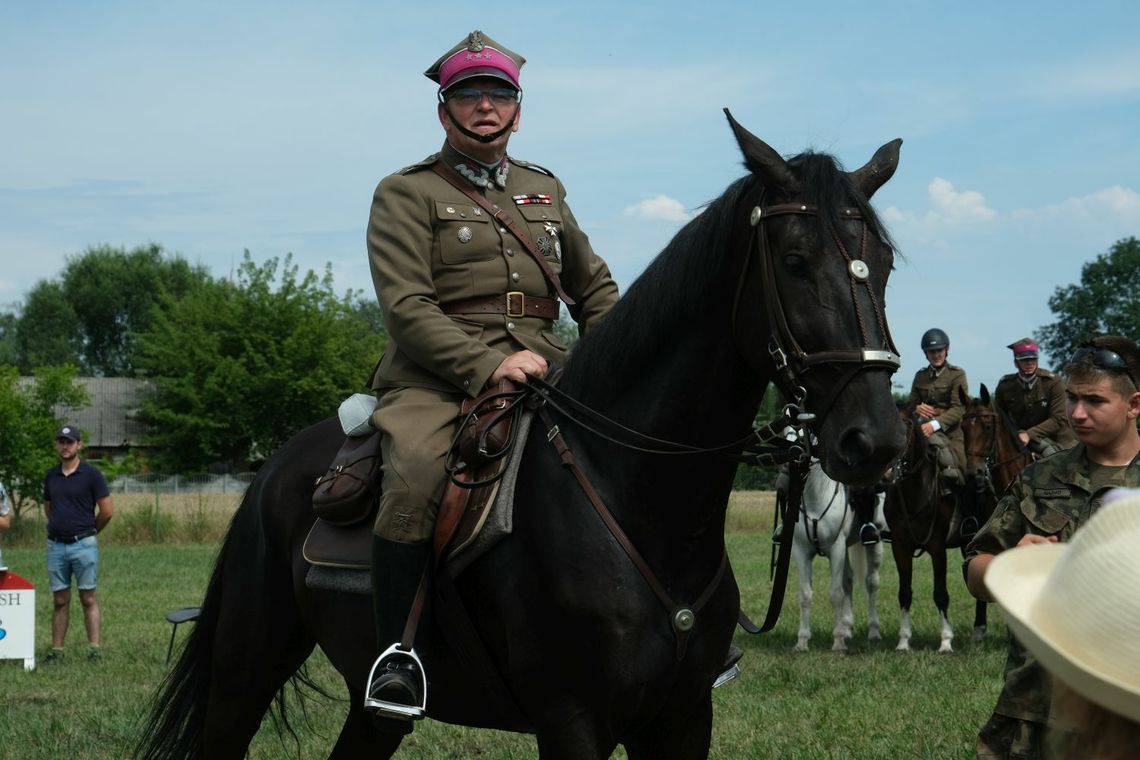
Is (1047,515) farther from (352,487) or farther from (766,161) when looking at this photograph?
(352,487)

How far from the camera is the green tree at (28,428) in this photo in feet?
119

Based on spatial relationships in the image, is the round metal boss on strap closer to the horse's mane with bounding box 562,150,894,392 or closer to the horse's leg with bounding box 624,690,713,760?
the horse's leg with bounding box 624,690,713,760

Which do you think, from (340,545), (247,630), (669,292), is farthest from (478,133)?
(247,630)

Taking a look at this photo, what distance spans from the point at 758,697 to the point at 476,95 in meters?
6.43

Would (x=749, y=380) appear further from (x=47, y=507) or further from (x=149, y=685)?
(x=47, y=507)

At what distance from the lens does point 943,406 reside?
14797mm

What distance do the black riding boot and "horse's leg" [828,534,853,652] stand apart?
9.26m

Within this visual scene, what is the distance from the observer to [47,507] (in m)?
14.2

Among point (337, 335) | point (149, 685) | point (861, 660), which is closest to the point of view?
point (149, 685)

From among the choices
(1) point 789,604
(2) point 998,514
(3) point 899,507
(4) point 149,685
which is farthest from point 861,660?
(2) point 998,514

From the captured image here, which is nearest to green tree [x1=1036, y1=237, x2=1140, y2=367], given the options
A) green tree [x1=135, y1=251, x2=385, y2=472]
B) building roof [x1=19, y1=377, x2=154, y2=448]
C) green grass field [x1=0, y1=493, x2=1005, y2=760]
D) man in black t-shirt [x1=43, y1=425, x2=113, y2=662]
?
green tree [x1=135, y1=251, x2=385, y2=472]

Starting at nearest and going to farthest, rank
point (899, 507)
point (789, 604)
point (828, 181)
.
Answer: point (828, 181) → point (899, 507) → point (789, 604)

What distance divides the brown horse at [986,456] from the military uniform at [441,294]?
9.85 metres

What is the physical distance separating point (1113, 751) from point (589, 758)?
248cm
